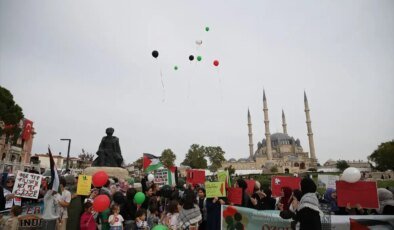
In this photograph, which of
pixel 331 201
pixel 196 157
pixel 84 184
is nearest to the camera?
pixel 331 201

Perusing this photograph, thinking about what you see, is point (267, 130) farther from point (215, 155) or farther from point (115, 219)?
point (115, 219)

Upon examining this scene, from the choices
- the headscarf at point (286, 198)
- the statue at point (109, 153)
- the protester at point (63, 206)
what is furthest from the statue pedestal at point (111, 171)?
the headscarf at point (286, 198)

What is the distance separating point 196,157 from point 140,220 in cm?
4946

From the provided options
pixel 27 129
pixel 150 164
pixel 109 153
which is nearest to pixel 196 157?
pixel 27 129

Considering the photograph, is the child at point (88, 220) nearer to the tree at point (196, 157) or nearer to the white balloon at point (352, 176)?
the white balloon at point (352, 176)

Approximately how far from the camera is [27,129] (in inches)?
1720

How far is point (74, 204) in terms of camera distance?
6086 mm

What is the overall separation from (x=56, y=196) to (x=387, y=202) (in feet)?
20.6

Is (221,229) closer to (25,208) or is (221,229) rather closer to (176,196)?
(176,196)

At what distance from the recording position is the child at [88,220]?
17.8ft

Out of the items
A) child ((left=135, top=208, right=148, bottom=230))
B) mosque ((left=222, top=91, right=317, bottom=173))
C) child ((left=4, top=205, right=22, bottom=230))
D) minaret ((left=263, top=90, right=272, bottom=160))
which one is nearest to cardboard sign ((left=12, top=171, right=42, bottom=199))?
child ((left=4, top=205, right=22, bottom=230))

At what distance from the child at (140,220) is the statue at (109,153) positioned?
7763 millimetres

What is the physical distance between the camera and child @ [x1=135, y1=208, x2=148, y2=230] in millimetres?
5363

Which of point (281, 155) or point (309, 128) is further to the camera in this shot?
point (281, 155)
